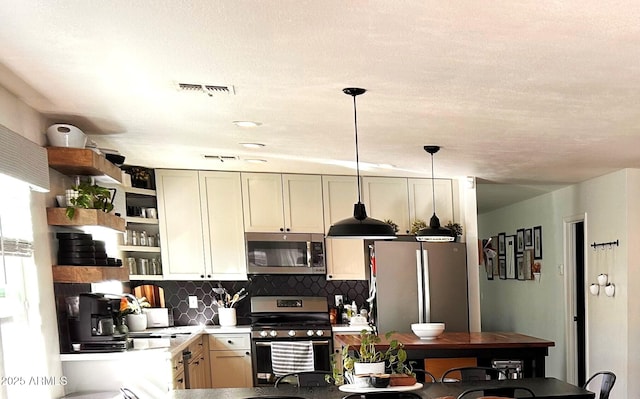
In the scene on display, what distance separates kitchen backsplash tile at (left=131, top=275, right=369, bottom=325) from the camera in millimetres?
5832

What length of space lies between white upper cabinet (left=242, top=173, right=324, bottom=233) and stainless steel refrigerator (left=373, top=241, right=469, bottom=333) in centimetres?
82

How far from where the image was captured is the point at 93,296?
3.71m

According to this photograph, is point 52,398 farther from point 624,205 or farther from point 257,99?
point 624,205

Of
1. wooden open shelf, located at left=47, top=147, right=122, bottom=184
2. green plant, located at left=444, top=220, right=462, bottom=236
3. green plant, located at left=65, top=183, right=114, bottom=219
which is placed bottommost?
green plant, located at left=444, top=220, right=462, bottom=236

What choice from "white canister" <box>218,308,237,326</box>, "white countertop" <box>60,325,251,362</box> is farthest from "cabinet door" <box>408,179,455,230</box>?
"white countertop" <box>60,325,251,362</box>

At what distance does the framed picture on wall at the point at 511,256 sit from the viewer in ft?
26.1

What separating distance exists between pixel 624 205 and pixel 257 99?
401 centimetres

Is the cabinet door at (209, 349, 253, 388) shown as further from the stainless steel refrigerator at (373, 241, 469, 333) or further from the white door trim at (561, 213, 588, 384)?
the white door trim at (561, 213, 588, 384)

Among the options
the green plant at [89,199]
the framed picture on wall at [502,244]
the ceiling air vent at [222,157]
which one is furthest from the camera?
the framed picture on wall at [502,244]

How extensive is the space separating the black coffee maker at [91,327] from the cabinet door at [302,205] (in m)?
2.39

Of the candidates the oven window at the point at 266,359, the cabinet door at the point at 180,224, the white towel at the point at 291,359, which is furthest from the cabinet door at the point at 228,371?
the cabinet door at the point at 180,224

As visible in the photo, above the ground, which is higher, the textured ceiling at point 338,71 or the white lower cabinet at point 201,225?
the textured ceiling at point 338,71

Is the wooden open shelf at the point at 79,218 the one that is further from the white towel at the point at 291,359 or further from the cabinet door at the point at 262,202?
the white towel at the point at 291,359

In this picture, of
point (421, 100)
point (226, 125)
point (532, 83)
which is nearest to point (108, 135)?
point (226, 125)
